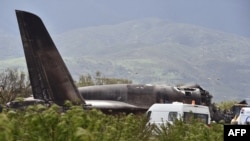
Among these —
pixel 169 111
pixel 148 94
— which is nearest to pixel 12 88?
pixel 148 94

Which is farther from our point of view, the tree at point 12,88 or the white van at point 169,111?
the tree at point 12,88

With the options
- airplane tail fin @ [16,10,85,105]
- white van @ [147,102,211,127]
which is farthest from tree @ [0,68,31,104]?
white van @ [147,102,211,127]

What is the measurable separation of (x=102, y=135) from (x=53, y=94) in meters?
51.0

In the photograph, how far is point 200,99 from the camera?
6412cm

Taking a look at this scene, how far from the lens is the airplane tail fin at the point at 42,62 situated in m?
61.2

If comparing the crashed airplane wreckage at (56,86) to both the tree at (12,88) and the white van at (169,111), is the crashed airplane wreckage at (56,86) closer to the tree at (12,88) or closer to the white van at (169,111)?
the white van at (169,111)

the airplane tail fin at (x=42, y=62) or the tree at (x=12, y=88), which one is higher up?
the airplane tail fin at (x=42, y=62)

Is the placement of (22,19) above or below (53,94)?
above

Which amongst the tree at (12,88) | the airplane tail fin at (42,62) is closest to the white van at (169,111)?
the airplane tail fin at (42,62)

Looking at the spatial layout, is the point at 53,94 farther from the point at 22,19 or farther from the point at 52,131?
the point at 52,131

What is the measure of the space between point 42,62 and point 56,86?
3131 millimetres

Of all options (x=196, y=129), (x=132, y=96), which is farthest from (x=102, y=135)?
(x=132, y=96)

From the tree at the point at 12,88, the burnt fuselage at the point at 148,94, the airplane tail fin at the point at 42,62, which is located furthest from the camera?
the tree at the point at 12,88

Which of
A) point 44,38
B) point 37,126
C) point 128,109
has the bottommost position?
point 128,109
